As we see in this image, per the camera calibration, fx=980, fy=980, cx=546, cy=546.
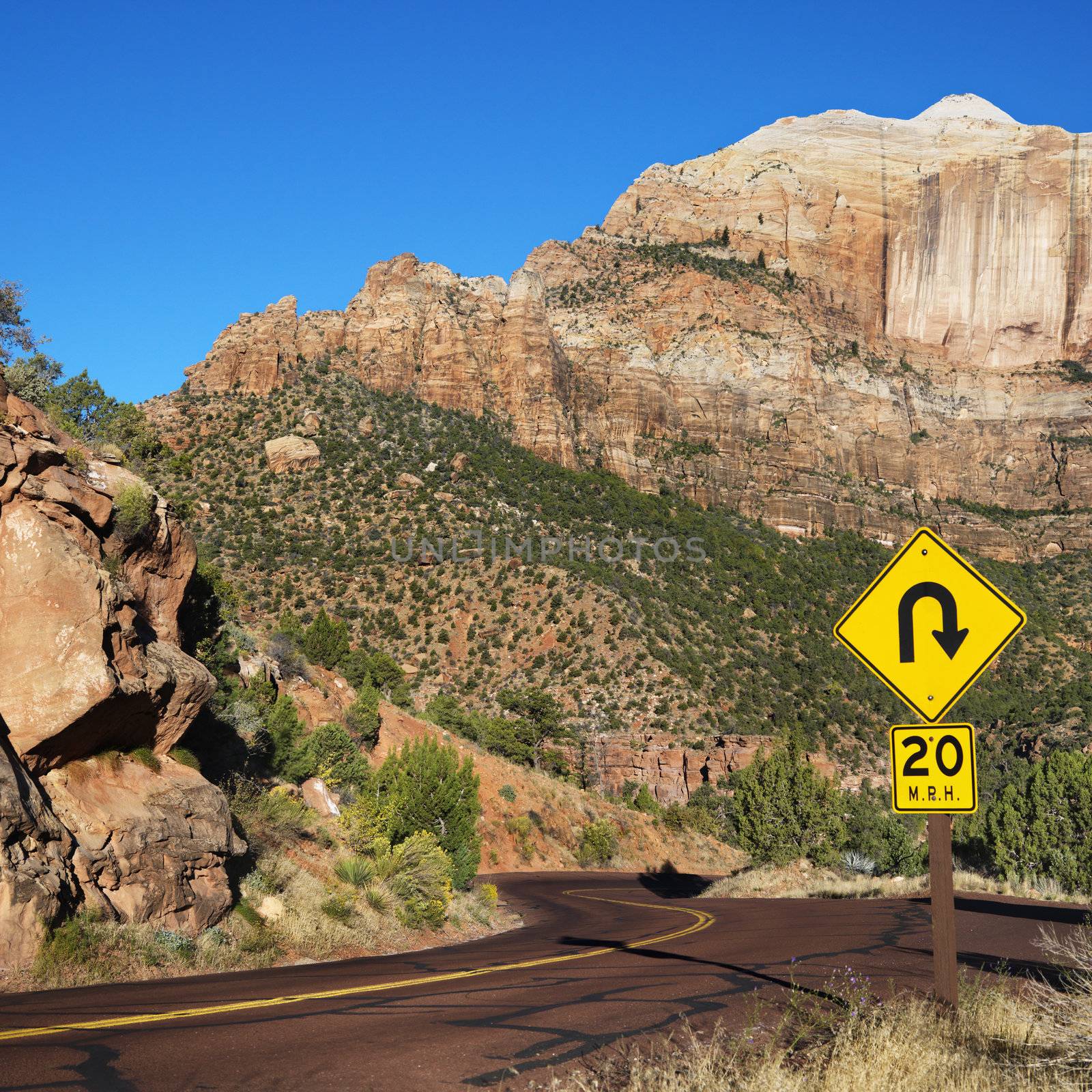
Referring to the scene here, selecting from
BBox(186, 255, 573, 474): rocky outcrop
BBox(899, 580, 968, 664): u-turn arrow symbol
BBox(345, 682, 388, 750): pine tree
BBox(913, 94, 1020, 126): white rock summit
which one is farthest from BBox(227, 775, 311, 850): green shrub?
BBox(913, 94, 1020, 126): white rock summit

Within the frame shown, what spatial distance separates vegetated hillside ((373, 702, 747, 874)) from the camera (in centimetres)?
4447

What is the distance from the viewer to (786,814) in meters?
34.8

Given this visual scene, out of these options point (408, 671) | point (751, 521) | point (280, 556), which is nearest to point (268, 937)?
point (408, 671)

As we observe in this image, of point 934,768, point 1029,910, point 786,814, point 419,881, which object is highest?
point 934,768

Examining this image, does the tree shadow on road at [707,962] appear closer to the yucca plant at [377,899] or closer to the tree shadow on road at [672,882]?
the yucca plant at [377,899]

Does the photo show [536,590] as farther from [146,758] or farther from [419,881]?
[146,758]

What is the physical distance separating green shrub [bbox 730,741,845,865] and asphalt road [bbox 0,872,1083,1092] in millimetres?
17936

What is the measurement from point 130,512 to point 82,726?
354cm

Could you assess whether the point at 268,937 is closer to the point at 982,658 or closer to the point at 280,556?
the point at 982,658

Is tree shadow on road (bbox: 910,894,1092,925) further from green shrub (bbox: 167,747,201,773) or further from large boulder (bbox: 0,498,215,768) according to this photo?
large boulder (bbox: 0,498,215,768)

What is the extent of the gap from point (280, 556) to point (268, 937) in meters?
55.8

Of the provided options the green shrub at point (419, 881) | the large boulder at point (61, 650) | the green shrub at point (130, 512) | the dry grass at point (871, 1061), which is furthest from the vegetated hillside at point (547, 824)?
the dry grass at point (871, 1061)

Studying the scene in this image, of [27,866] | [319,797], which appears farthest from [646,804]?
[27,866]

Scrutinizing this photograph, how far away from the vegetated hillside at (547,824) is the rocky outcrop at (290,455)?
3116 centimetres
